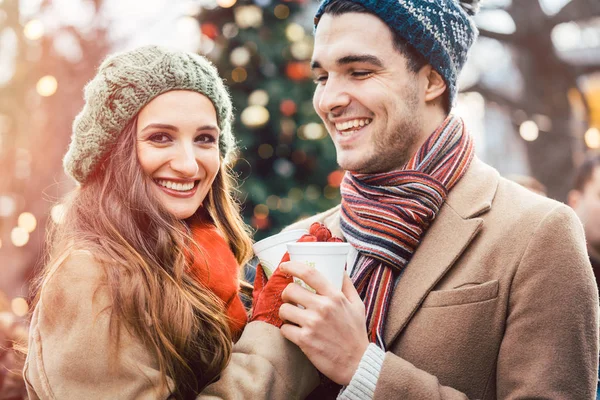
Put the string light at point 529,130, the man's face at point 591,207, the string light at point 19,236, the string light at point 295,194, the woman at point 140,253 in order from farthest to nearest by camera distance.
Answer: the string light at point 529,130 < the string light at point 19,236 < the string light at point 295,194 < the man's face at point 591,207 < the woman at point 140,253

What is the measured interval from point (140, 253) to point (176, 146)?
383 mm

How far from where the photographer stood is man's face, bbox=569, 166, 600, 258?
374 centimetres

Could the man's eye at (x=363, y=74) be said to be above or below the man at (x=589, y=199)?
above

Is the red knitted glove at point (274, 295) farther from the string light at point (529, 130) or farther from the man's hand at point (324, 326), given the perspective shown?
the string light at point (529, 130)

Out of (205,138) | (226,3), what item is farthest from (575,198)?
(205,138)

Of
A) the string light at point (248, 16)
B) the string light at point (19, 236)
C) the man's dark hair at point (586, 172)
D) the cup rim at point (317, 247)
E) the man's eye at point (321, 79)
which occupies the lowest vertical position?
the string light at point (19, 236)

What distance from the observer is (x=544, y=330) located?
1.71 meters

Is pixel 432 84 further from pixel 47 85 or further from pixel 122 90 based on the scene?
pixel 47 85

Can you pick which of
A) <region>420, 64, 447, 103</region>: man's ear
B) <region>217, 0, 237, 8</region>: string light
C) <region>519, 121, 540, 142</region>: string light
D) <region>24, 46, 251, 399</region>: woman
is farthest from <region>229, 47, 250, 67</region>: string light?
<region>519, 121, 540, 142</region>: string light

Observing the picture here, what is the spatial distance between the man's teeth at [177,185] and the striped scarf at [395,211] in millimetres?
601

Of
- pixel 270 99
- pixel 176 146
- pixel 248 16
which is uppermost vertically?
pixel 248 16

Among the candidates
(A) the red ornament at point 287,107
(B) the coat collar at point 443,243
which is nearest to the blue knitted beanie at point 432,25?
(B) the coat collar at point 443,243

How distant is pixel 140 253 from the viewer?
186 cm

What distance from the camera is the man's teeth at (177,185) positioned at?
2006 mm
